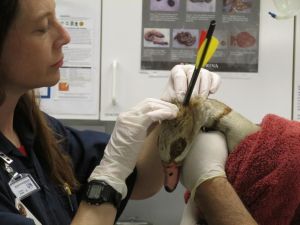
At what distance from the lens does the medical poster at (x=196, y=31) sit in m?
1.43

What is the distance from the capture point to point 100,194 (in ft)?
3.14

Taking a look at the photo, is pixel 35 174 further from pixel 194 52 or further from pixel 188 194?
pixel 194 52

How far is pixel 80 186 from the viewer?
1.12m

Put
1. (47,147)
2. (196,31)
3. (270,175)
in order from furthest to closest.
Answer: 1. (196,31)
2. (47,147)
3. (270,175)

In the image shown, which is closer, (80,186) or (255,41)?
(80,186)

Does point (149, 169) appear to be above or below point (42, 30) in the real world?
below

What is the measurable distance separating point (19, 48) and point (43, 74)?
0.07 meters

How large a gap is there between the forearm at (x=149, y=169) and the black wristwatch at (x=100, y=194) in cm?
19

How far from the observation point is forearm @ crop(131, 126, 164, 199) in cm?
114

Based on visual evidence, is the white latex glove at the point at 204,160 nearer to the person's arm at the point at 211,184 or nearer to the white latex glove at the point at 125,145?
the person's arm at the point at 211,184

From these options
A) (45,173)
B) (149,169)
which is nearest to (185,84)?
(149,169)

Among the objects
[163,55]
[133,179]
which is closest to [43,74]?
[133,179]

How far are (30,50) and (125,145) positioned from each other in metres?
0.28

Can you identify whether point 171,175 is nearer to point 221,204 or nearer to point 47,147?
point 221,204
